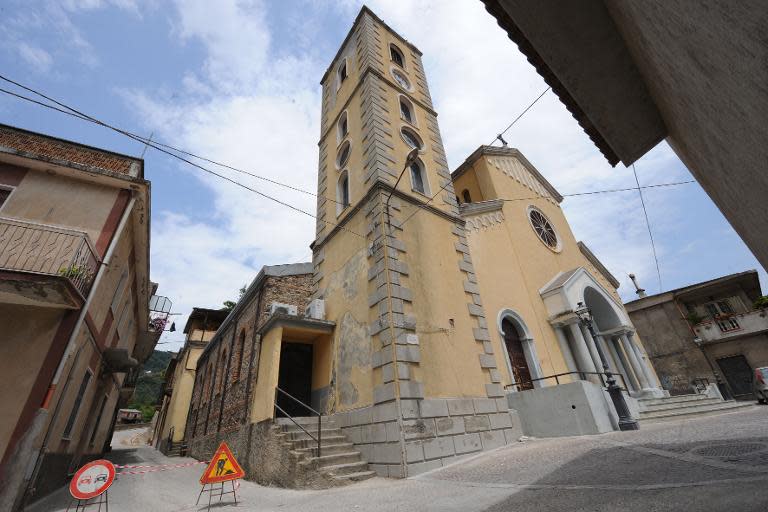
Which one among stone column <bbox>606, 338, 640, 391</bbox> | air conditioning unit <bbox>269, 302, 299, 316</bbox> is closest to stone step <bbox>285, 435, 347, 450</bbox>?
air conditioning unit <bbox>269, 302, 299, 316</bbox>

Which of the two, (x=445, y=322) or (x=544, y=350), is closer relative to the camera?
(x=445, y=322)

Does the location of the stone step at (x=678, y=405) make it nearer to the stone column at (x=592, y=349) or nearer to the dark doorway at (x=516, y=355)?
the stone column at (x=592, y=349)

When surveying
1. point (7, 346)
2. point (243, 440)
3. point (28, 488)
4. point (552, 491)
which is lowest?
point (552, 491)

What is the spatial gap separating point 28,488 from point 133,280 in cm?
713

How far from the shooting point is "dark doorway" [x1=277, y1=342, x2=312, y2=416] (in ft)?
34.9

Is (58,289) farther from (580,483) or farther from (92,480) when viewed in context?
(580,483)

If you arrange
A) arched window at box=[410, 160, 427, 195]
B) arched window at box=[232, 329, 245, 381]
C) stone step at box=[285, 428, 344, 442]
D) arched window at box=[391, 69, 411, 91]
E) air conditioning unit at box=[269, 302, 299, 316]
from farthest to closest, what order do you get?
arched window at box=[391, 69, 411, 91] < arched window at box=[232, 329, 245, 381] < arched window at box=[410, 160, 427, 195] < air conditioning unit at box=[269, 302, 299, 316] < stone step at box=[285, 428, 344, 442]

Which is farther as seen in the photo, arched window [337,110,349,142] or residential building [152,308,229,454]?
residential building [152,308,229,454]

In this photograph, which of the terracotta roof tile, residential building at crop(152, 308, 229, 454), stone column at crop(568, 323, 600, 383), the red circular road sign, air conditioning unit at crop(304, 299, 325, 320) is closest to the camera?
the red circular road sign

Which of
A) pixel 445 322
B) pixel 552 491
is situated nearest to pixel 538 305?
pixel 445 322

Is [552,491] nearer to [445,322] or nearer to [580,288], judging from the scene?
[445,322]

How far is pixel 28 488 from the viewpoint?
5988 millimetres

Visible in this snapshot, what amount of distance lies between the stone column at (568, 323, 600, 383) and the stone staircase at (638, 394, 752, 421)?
1.58 metres

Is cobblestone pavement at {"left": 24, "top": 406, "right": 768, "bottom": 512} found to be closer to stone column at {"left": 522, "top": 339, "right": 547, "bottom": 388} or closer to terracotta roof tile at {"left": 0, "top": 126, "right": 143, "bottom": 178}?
stone column at {"left": 522, "top": 339, "right": 547, "bottom": 388}
